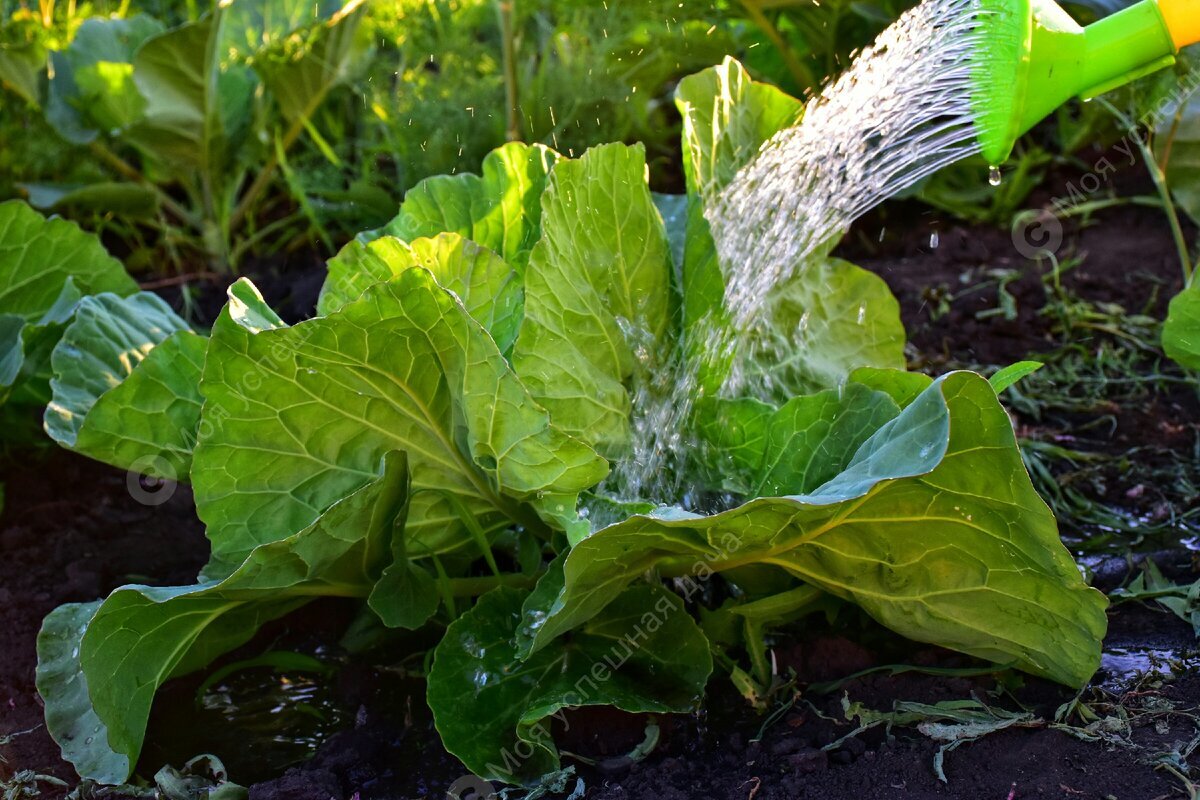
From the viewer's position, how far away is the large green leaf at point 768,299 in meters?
2.31

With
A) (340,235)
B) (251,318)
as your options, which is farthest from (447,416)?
(340,235)

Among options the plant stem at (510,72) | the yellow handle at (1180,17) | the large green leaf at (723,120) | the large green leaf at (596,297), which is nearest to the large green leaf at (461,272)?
the large green leaf at (596,297)

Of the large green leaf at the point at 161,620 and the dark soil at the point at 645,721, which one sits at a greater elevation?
the large green leaf at the point at 161,620

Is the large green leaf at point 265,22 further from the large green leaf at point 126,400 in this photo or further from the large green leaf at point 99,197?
the large green leaf at point 126,400

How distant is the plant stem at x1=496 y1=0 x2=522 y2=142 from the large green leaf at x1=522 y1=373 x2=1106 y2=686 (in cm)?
199

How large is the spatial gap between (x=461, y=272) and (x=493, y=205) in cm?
35

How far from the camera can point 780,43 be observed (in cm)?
382

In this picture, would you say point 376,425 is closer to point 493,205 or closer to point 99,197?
point 493,205

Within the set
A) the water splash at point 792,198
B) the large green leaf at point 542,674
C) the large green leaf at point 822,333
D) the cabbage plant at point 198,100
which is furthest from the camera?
the cabbage plant at point 198,100

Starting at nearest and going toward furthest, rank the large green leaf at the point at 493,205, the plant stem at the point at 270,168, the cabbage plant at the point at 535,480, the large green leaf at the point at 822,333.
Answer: the cabbage plant at the point at 535,480
the large green leaf at the point at 493,205
the large green leaf at the point at 822,333
the plant stem at the point at 270,168

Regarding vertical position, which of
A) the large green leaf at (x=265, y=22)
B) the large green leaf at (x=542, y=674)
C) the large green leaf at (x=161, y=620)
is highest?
the large green leaf at (x=265, y=22)

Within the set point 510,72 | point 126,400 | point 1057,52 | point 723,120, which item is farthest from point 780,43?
point 126,400

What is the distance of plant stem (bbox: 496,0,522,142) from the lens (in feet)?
11.9

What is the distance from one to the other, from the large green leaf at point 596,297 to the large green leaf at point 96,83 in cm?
202
